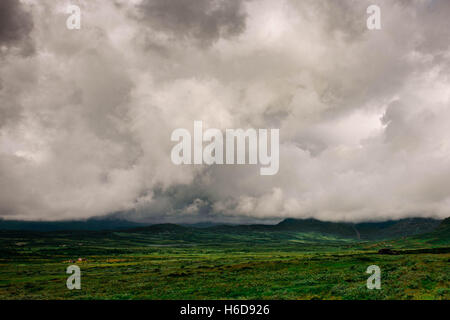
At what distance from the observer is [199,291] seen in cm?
4884

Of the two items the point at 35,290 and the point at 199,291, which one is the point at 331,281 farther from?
the point at 35,290

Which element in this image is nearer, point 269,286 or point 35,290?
point 269,286

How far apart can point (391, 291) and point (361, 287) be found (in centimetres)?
462
